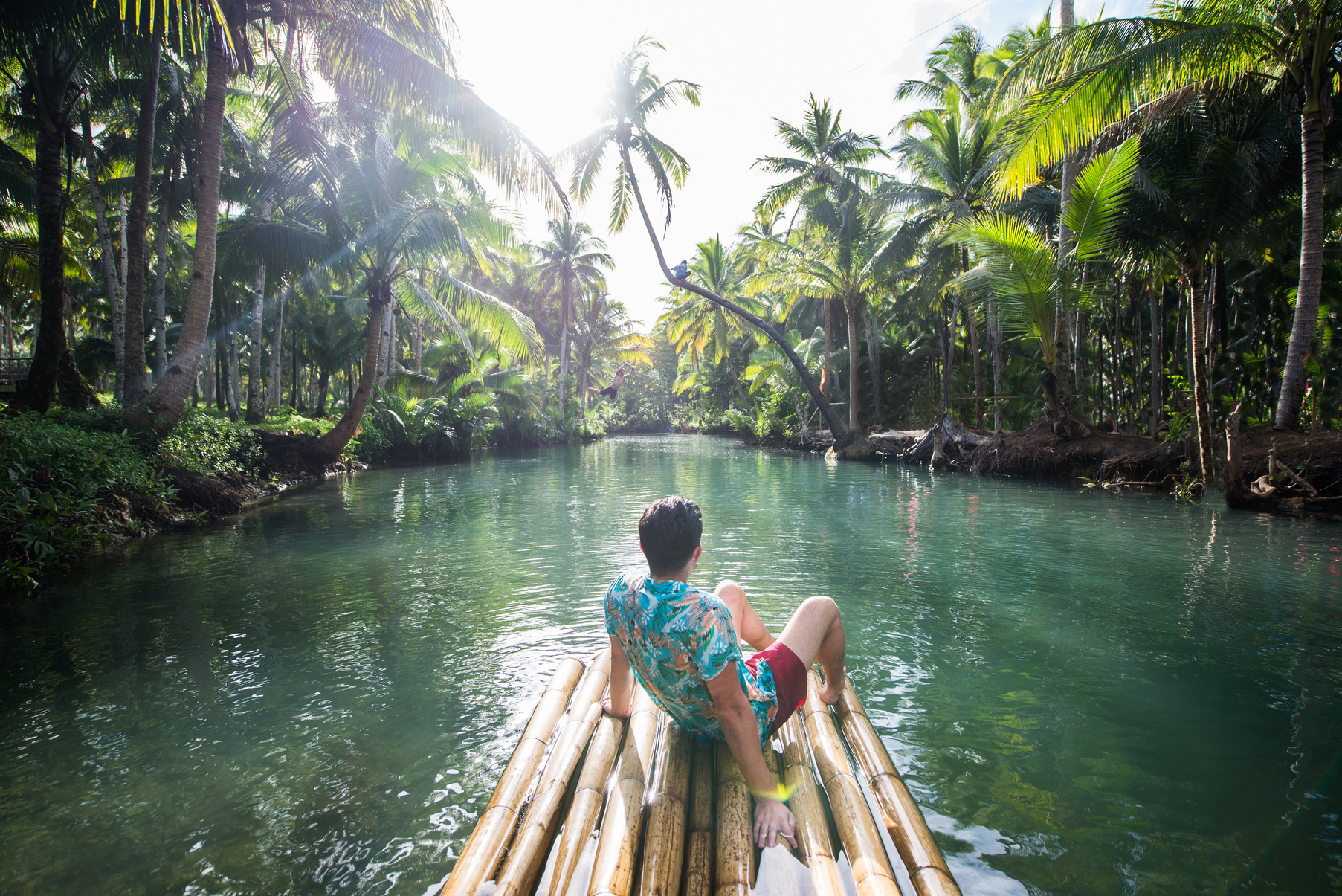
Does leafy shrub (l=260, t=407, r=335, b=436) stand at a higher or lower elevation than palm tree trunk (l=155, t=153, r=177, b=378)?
lower

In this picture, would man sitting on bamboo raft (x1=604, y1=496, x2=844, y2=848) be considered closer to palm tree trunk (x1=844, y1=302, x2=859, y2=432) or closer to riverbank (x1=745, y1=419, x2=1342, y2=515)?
riverbank (x1=745, y1=419, x2=1342, y2=515)

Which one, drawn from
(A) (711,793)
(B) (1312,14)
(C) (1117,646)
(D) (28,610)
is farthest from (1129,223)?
(D) (28,610)

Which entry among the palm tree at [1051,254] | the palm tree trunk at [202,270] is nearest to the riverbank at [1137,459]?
the palm tree at [1051,254]

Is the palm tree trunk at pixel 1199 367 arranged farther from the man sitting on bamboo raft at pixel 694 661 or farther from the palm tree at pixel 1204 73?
the man sitting on bamboo raft at pixel 694 661

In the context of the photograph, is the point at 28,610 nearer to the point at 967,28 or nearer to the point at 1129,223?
the point at 1129,223

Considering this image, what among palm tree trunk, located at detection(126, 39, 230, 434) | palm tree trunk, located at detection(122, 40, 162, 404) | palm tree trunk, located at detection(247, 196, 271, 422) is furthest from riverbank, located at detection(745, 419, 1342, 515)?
palm tree trunk, located at detection(247, 196, 271, 422)

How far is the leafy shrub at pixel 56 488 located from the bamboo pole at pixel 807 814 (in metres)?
6.91

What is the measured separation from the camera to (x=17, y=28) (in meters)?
7.70

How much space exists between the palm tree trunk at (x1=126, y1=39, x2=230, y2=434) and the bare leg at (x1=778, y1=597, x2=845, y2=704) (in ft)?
34.4

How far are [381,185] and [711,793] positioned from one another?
16631 mm

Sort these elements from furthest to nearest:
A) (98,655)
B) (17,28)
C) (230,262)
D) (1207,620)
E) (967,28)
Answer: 1. (967,28)
2. (230,262)
3. (17,28)
4. (1207,620)
5. (98,655)

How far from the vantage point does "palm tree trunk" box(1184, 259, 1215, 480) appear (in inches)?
390

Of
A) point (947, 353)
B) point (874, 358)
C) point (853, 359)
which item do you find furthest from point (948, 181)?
point (874, 358)

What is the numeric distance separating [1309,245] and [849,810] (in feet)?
36.5
